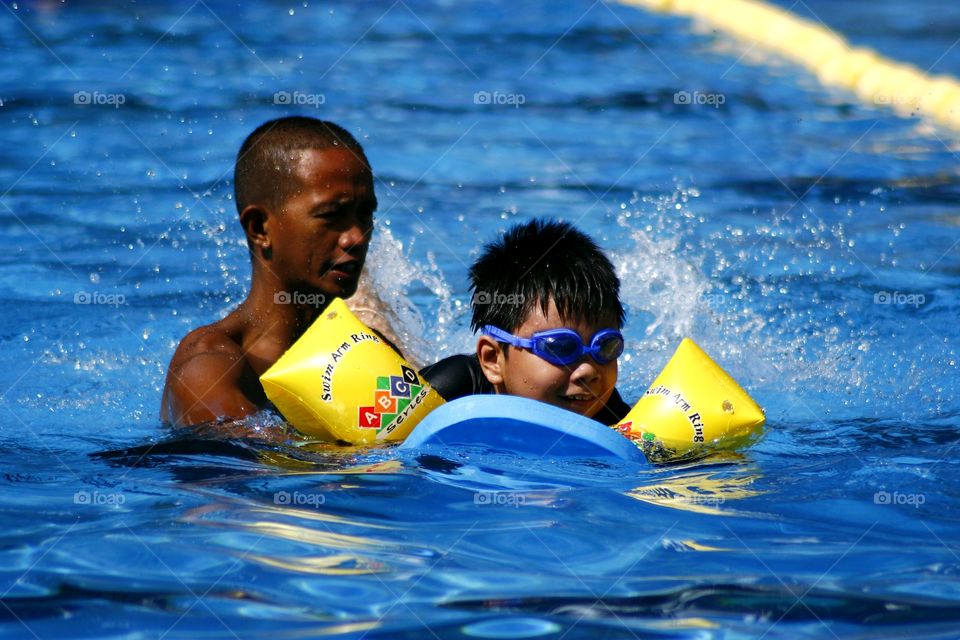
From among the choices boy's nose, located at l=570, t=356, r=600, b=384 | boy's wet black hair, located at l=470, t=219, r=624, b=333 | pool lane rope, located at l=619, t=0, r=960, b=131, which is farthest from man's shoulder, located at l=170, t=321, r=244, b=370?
pool lane rope, located at l=619, t=0, r=960, b=131

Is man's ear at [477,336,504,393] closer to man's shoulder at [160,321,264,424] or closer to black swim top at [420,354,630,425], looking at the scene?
black swim top at [420,354,630,425]

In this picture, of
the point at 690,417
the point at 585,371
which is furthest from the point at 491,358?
the point at 690,417

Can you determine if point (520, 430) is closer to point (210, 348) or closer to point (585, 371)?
point (585, 371)

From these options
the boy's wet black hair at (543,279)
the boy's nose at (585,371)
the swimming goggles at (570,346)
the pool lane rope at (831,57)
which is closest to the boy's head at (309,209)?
the boy's wet black hair at (543,279)

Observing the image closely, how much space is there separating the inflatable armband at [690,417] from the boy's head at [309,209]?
1.23m

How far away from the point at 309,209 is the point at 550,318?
3.62 feet

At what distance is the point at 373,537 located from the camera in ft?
11.7

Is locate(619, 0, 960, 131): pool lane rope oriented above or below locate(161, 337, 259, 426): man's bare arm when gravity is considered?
above

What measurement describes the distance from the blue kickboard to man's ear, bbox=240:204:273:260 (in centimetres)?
119

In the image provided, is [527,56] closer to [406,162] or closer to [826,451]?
[406,162]

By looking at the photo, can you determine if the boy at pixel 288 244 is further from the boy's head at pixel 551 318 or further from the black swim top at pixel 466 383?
the boy's head at pixel 551 318

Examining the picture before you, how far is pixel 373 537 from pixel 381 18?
10.6 m

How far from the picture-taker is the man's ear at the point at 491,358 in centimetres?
435

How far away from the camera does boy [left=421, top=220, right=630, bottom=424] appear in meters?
4.14
